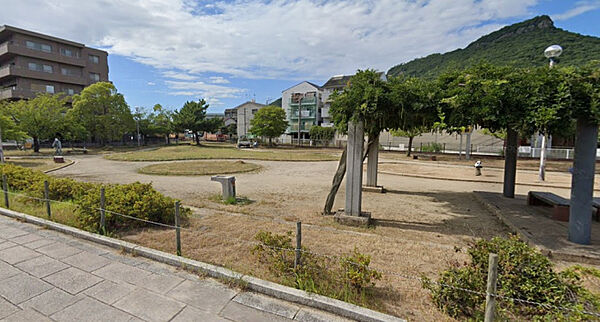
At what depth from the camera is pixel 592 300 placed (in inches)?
104

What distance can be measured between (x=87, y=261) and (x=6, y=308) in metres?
1.16

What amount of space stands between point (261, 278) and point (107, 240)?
125 inches

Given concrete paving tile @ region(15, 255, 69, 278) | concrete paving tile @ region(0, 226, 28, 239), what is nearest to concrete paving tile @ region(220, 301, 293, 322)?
concrete paving tile @ region(15, 255, 69, 278)

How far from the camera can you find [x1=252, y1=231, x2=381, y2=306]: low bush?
3.29m

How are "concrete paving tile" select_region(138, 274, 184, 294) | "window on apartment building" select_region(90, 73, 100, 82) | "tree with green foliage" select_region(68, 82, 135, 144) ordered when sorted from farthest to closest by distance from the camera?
"window on apartment building" select_region(90, 73, 100, 82), "tree with green foliage" select_region(68, 82, 135, 144), "concrete paving tile" select_region(138, 274, 184, 294)

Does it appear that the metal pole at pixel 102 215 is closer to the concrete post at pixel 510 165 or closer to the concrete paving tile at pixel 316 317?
the concrete paving tile at pixel 316 317

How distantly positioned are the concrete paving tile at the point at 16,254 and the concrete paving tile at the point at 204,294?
2.96 metres

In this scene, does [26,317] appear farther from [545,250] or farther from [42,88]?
[42,88]

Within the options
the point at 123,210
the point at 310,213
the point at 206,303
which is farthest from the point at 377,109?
the point at 123,210

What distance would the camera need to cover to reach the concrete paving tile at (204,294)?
320 cm

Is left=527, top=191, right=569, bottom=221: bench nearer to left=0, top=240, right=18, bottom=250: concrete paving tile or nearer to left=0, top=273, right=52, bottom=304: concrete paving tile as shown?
left=0, top=273, right=52, bottom=304: concrete paving tile

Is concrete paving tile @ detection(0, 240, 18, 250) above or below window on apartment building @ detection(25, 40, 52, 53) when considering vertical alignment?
below

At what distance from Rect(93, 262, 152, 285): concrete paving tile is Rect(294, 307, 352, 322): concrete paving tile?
2.26 meters

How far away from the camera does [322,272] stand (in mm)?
3834
